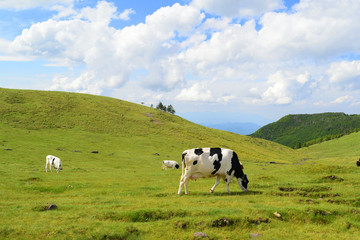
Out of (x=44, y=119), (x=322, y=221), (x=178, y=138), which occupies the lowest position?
(x=322, y=221)

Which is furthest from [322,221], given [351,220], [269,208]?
[269,208]

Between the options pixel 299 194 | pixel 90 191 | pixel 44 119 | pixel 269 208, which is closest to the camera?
pixel 269 208

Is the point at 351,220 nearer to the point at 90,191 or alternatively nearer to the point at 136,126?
the point at 90,191

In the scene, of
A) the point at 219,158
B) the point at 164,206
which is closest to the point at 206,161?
the point at 219,158

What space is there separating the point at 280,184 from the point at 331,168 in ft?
34.0

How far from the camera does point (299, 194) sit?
1912cm

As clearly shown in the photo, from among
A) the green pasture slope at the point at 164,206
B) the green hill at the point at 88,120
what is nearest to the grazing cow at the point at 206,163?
the green pasture slope at the point at 164,206

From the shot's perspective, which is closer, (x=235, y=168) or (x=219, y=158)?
(x=219, y=158)

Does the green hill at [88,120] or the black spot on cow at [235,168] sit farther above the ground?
the green hill at [88,120]

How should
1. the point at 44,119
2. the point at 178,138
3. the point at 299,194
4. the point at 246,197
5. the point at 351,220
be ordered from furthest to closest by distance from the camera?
1. the point at 178,138
2. the point at 44,119
3. the point at 299,194
4. the point at 246,197
5. the point at 351,220

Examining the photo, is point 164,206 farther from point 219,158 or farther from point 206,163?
point 219,158

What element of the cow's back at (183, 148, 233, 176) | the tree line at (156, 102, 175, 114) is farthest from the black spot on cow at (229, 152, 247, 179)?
the tree line at (156, 102, 175, 114)

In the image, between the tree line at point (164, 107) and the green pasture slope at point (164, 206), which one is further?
the tree line at point (164, 107)

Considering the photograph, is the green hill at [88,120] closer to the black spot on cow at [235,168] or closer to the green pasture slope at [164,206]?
the green pasture slope at [164,206]
